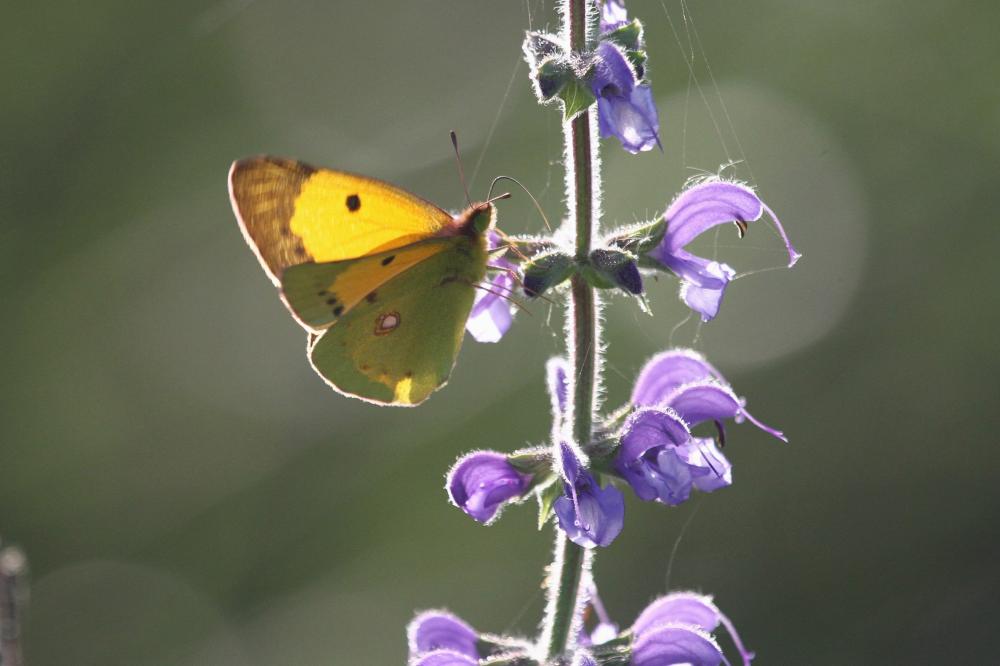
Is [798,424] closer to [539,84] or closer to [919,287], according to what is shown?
[919,287]

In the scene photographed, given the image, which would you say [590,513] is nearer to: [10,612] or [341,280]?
[341,280]

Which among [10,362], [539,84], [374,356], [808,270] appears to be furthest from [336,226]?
[10,362]

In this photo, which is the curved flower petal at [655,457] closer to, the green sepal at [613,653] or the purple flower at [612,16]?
the green sepal at [613,653]

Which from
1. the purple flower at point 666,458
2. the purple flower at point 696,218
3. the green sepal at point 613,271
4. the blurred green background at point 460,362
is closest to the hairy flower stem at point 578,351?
the green sepal at point 613,271

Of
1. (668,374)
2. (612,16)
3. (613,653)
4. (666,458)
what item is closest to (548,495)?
(666,458)

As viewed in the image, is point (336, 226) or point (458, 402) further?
point (458, 402)
